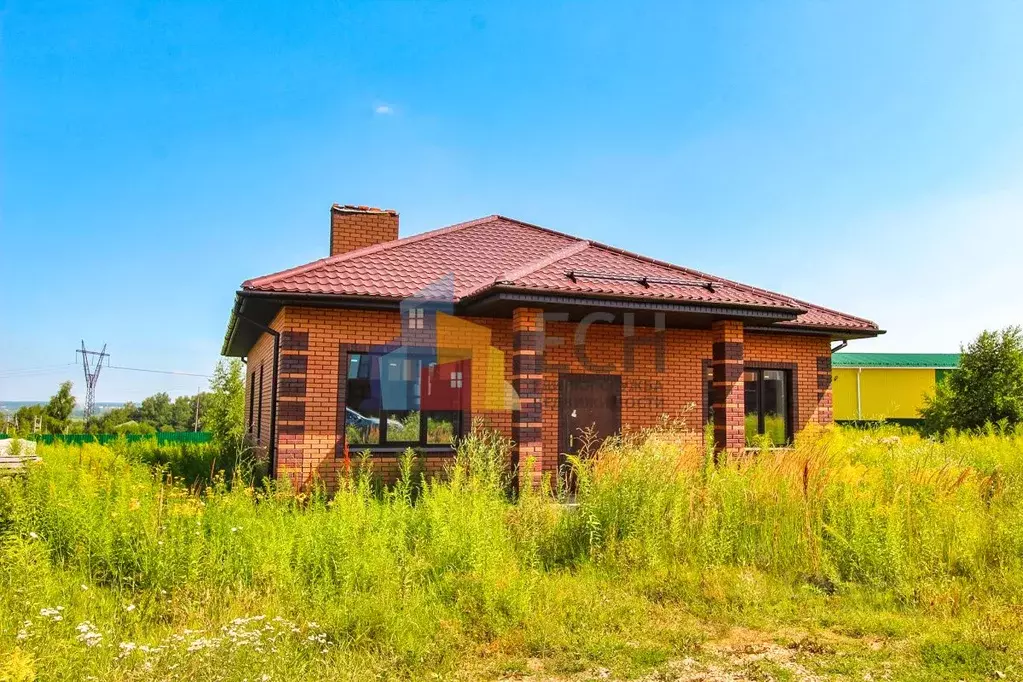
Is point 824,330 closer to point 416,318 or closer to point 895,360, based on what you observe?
point 416,318

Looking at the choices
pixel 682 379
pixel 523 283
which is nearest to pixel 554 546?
pixel 523 283

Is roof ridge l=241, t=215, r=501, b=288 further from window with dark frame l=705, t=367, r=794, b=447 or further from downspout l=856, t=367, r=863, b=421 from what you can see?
downspout l=856, t=367, r=863, b=421

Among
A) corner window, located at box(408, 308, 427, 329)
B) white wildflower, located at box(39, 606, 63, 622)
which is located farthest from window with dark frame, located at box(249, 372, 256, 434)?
white wildflower, located at box(39, 606, 63, 622)

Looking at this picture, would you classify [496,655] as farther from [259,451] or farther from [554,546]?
[259,451]

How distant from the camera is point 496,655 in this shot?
432 centimetres

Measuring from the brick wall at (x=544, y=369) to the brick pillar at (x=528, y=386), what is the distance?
14 cm

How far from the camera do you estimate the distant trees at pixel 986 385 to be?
15.5 m

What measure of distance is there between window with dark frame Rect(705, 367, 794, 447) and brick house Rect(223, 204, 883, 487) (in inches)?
1.5

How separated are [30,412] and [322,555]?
34053 mm

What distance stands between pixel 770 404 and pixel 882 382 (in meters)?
16.6

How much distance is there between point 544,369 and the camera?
11.0 metres

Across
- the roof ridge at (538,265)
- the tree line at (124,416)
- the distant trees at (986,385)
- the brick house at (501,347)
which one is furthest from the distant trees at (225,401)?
the distant trees at (986,385)

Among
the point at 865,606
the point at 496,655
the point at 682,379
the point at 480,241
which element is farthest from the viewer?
the point at 480,241

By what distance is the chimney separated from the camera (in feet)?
41.8
